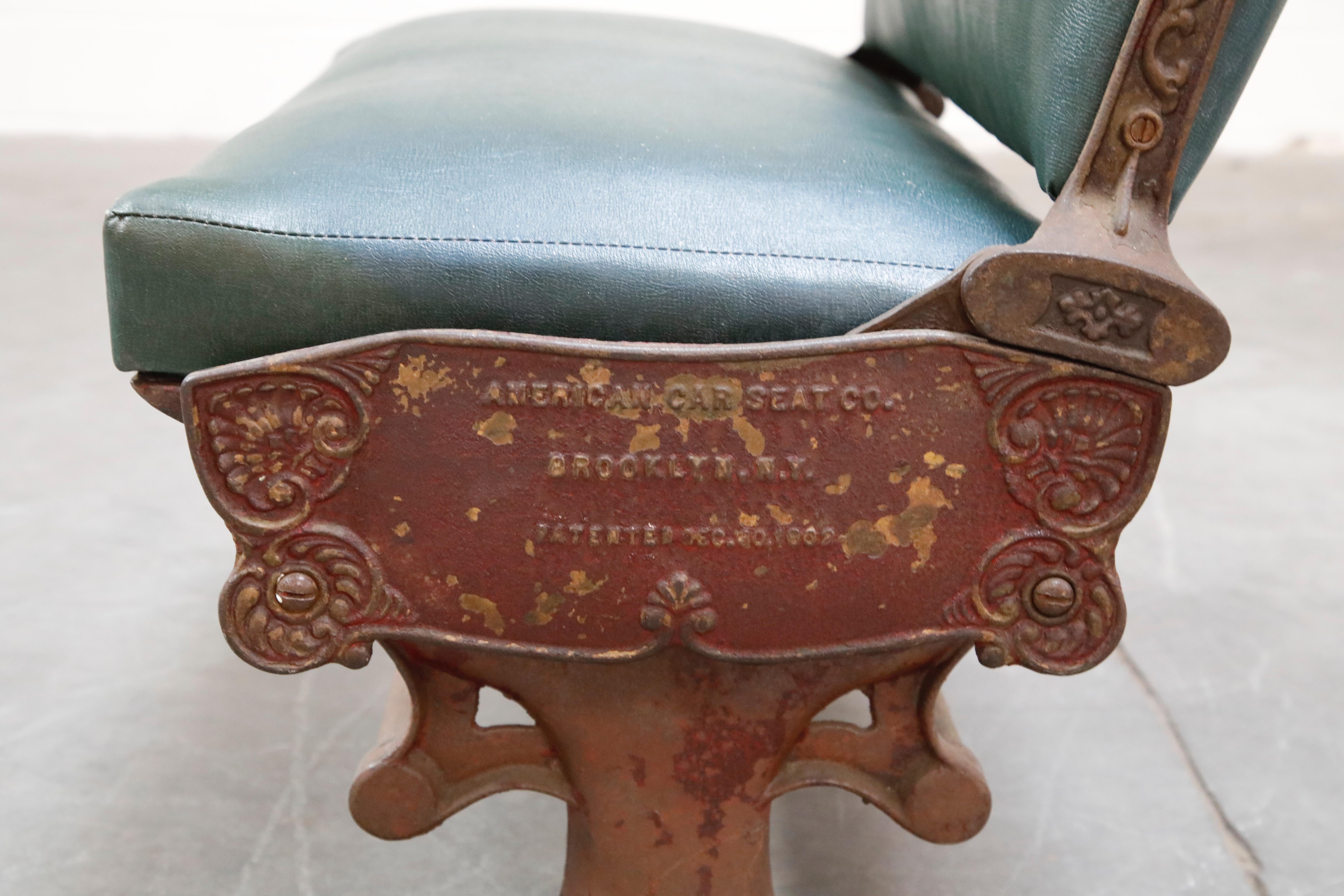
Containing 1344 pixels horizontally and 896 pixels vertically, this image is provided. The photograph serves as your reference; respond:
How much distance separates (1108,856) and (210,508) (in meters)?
1.24

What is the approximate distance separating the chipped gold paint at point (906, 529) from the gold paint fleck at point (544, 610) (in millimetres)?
168

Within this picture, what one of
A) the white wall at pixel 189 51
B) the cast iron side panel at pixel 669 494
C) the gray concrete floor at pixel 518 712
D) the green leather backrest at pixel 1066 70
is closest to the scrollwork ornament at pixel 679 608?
the cast iron side panel at pixel 669 494

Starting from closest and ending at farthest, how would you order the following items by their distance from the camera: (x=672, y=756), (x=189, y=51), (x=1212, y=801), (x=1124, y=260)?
1. (x=1124, y=260)
2. (x=672, y=756)
3. (x=1212, y=801)
4. (x=189, y=51)

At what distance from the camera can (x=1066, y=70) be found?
0.67 m

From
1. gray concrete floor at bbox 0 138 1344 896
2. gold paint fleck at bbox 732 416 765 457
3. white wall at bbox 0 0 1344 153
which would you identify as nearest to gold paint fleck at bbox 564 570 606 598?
gold paint fleck at bbox 732 416 765 457

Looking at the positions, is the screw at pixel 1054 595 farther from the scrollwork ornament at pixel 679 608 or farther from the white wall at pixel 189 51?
the white wall at pixel 189 51

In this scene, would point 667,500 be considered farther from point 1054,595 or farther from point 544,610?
point 1054,595

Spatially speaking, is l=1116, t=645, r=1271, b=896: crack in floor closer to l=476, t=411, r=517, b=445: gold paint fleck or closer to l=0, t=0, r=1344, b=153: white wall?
l=476, t=411, r=517, b=445: gold paint fleck

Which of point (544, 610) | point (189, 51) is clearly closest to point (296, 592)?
point (544, 610)

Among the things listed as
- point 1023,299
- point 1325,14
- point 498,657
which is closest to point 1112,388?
point 1023,299

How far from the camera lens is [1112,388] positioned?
68 cm

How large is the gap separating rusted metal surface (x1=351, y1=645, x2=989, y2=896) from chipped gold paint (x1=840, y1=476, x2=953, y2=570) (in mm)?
104

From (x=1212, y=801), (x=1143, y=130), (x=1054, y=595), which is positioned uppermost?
(x=1143, y=130)

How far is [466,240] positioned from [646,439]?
147mm
